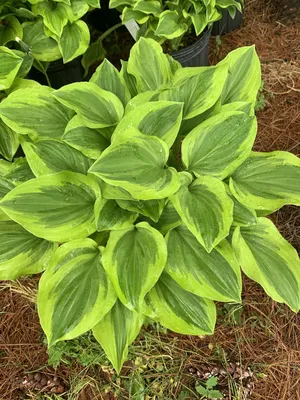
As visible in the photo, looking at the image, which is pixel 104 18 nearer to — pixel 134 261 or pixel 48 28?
pixel 48 28

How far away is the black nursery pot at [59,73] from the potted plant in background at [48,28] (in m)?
0.20

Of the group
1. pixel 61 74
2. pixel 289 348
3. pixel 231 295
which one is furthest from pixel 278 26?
pixel 231 295

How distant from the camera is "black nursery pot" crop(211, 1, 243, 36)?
2465 mm

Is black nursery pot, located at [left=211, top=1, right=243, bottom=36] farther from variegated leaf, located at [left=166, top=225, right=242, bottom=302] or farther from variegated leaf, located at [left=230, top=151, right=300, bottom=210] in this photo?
variegated leaf, located at [left=166, top=225, right=242, bottom=302]

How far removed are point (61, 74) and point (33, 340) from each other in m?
1.16

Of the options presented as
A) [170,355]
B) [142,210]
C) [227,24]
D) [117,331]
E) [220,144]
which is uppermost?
[220,144]

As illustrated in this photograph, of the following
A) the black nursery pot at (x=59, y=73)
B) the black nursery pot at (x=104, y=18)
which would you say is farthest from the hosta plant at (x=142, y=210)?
the black nursery pot at (x=104, y=18)

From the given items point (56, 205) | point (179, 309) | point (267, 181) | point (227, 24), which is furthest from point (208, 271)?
point (227, 24)

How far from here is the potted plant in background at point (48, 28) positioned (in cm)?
168

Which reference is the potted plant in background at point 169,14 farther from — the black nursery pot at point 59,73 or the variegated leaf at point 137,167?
the variegated leaf at point 137,167

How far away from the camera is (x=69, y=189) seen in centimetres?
113

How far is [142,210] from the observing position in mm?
1102

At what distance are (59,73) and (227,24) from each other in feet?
3.47

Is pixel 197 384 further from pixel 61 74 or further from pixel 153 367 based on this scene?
pixel 61 74
